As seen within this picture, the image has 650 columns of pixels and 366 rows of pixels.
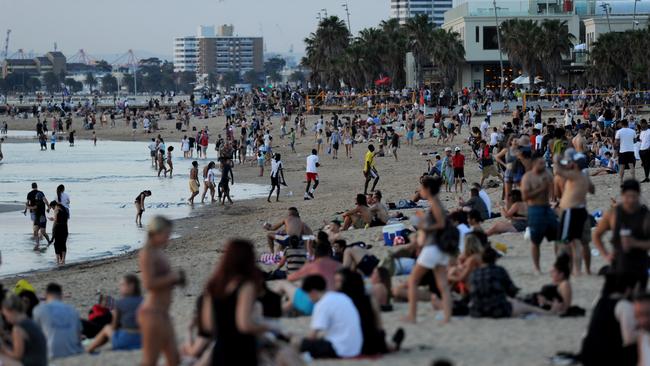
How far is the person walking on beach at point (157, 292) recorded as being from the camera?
8.73 metres

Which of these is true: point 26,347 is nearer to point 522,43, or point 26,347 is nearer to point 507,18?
point 522,43

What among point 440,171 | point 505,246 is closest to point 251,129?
point 440,171

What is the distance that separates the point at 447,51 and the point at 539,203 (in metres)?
60.8

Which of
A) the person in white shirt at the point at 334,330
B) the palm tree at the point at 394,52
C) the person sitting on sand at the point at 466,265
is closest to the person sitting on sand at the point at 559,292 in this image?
the person sitting on sand at the point at 466,265

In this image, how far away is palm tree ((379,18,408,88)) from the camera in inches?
3356

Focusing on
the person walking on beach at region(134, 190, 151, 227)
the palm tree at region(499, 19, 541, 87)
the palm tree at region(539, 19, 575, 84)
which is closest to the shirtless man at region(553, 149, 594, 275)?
the person walking on beach at region(134, 190, 151, 227)

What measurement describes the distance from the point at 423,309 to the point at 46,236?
45.0ft

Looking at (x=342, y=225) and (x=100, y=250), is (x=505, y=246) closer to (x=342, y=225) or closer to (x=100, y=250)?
(x=342, y=225)

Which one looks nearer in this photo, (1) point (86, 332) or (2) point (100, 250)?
(1) point (86, 332)

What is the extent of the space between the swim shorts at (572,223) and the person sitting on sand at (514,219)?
430 centimetres

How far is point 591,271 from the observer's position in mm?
14273

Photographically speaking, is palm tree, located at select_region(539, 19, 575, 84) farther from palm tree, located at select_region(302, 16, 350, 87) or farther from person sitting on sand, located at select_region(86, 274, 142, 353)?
person sitting on sand, located at select_region(86, 274, 142, 353)

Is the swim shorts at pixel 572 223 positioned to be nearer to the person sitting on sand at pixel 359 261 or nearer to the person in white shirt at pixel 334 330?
the person sitting on sand at pixel 359 261

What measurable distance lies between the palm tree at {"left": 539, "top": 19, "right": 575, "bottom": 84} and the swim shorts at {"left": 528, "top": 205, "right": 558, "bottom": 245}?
5489 cm
